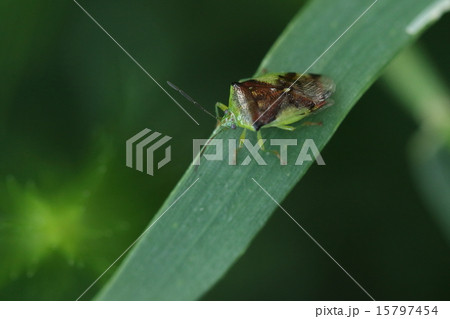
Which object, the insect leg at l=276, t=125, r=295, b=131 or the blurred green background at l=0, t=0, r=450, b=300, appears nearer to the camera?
the insect leg at l=276, t=125, r=295, b=131

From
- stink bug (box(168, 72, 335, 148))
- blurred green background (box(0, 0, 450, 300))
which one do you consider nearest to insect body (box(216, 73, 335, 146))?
stink bug (box(168, 72, 335, 148))

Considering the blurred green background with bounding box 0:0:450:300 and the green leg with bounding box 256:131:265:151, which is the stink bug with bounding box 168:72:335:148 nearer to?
the green leg with bounding box 256:131:265:151

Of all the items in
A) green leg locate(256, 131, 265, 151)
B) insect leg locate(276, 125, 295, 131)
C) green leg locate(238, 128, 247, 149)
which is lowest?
insect leg locate(276, 125, 295, 131)

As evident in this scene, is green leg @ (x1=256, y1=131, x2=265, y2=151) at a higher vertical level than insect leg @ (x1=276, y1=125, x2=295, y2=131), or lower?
higher

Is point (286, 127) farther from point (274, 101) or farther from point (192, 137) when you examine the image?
point (192, 137)

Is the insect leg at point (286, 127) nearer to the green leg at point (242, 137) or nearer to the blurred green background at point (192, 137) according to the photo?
the green leg at point (242, 137)

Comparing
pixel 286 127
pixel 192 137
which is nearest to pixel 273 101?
pixel 286 127
